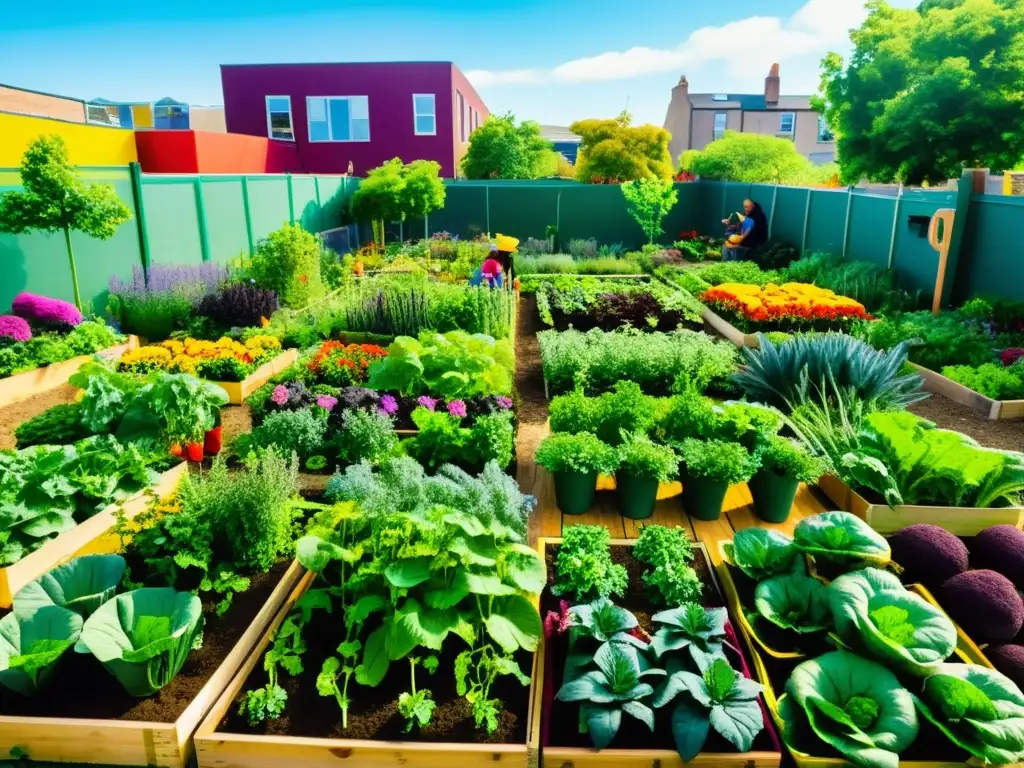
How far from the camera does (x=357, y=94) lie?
2197 cm

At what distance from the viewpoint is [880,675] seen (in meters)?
2.27

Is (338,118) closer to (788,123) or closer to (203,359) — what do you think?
(203,359)

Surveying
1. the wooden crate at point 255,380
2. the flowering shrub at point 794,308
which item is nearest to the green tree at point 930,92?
the flowering shrub at point 794,308

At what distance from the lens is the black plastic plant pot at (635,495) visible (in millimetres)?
3709

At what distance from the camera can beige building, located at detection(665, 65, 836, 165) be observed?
40.1m

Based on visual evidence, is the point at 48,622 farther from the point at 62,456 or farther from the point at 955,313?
the point at 955,313

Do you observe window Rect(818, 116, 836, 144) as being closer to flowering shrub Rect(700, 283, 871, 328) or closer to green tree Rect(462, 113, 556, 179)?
green tree Rect(462, 113, 556, 179)

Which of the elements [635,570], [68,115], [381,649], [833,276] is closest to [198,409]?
[381,649]

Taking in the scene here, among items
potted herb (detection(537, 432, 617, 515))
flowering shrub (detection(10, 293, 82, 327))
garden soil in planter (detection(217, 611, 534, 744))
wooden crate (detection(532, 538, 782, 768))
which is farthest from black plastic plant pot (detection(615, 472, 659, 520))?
flowering shrub (detection(10, 293, 82, 327))

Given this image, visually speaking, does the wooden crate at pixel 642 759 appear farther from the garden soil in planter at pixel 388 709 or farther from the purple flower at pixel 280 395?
the purple flower at pixel 280 395

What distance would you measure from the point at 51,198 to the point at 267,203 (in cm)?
548

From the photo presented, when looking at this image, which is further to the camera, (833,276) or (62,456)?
(833,276)

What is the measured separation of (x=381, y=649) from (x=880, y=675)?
1.65m

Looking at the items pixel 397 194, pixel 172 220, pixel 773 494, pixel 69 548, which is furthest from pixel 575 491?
pixel 397 194
